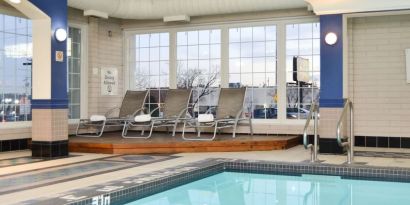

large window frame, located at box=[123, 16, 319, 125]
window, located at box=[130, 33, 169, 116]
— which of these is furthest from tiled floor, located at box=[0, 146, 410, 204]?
window, located at box=[130, 33, 169, 116]

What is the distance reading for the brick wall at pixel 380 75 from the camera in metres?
7.76

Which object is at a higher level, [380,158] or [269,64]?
[269,64]

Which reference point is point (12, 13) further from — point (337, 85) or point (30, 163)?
point (337, 85)

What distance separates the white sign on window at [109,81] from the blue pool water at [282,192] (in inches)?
183

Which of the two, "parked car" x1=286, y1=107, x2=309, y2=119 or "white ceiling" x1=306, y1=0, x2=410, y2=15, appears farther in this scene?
"parked car" x1=286, y1=107, x2=309, y2=119

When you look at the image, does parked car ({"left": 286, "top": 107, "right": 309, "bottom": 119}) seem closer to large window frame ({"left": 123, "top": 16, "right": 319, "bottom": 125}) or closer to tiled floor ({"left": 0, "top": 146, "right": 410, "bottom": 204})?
large window frame ({"left": 123, "top": 16, "right": 319, "bottom": 125})

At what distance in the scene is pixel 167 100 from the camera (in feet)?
29.2

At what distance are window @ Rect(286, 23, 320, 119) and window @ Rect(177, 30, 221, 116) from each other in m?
1.44

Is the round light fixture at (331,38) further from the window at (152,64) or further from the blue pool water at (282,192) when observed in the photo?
the window at (152,64)

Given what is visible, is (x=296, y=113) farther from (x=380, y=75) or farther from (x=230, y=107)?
(x=380, y=75)

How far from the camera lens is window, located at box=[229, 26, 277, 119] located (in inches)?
345

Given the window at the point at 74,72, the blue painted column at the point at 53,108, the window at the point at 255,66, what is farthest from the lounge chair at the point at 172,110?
the blue painted column at the point at 53,108

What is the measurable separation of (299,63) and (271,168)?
327cm

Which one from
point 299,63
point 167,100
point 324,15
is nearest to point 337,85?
point 324,15
